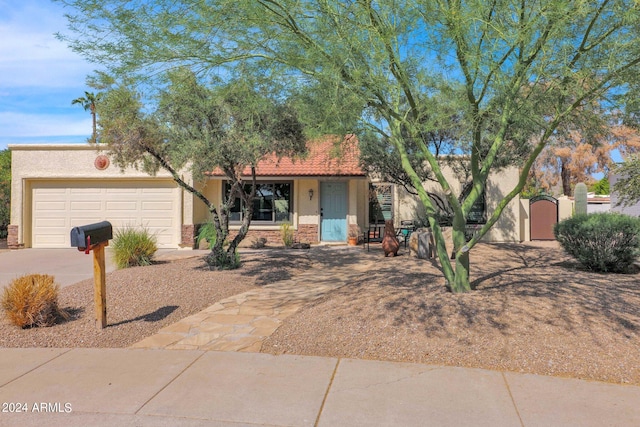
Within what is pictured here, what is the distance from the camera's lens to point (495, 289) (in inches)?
271

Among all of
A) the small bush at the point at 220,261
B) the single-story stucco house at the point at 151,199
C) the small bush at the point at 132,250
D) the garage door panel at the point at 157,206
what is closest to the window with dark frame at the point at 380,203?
the single-story stucco house at the point at 151,199

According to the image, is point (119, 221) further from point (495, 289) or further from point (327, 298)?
point (495, 289)

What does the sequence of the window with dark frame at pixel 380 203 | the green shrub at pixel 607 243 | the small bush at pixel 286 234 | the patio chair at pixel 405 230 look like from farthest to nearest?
the window with dark frame at pixel 380 203 → the small bush at pixel 286 234 → the patio chair at pixel 405 230 → the green shrub at pixel 607 243

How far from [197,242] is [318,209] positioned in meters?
4.44

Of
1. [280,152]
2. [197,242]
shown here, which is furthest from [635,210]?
[197,242]

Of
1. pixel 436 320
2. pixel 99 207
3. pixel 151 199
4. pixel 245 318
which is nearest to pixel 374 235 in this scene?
pixel 151 199

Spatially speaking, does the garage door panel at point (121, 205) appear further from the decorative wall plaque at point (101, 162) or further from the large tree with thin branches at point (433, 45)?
the large tree with thin branches at point (433, 45)

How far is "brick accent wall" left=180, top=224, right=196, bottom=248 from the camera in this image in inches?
623

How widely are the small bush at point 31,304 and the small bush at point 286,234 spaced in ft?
31.5

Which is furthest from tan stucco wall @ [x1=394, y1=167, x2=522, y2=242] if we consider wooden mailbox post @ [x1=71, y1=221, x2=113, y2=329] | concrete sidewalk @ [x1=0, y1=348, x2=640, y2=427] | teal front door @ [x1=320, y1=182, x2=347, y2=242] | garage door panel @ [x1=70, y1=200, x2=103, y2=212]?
concrete sidewalk @ [x1=0, y1=348, x2=640, y2=427]

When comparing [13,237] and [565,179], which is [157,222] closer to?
[13,237]

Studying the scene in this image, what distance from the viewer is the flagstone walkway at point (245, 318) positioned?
18.6 feet

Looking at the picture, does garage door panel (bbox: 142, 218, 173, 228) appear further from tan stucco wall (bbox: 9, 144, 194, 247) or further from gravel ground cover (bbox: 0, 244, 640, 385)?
gravel ground cover (bbox: 0, 244, 640, 385)

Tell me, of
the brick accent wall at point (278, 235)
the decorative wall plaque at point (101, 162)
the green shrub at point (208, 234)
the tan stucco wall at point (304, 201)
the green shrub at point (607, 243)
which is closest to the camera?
the green shrub at point (607, 243)
